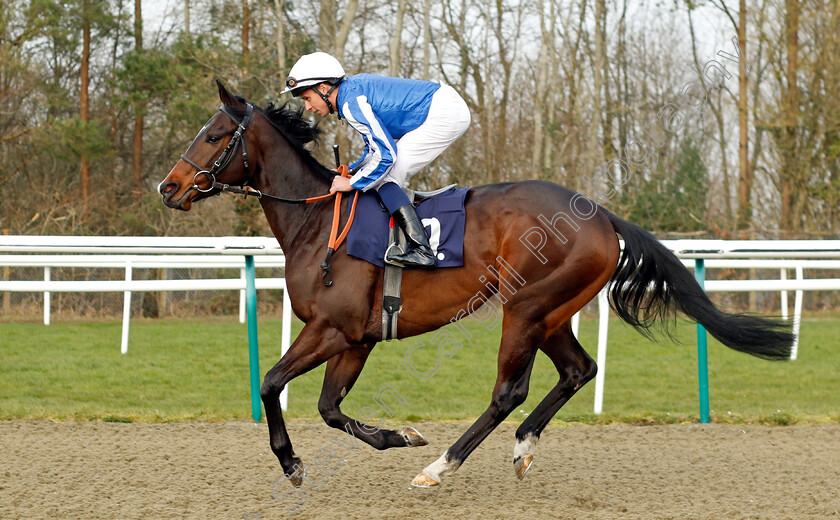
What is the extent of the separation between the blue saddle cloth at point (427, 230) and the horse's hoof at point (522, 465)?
939 millimetres

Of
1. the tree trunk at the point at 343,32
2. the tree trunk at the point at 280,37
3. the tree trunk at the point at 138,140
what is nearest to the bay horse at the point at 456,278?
the tree trunk at the point at 280,37

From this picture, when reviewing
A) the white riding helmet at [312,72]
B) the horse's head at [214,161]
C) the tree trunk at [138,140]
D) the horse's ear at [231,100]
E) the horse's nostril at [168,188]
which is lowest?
the horse's nostril at [168,188]

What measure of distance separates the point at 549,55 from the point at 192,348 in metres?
13.3

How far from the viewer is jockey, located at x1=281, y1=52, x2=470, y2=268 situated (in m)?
3.84

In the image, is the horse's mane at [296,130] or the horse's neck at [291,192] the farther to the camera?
the horse's mane at [296,130]

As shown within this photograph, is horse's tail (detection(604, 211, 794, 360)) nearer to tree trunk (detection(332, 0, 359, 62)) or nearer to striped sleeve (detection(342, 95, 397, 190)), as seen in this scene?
striped sleeve (detection(342, 95, 397, 190))

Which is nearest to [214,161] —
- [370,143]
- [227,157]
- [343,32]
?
[227,157]

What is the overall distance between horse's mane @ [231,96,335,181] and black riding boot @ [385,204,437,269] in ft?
1.88

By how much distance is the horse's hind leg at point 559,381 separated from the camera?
401cm

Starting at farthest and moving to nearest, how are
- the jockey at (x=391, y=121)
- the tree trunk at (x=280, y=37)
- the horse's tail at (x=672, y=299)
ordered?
the tree trunk at (x=280, y=37), the horse's tail at (x=672, y=299), the jockey at (x=391, y=121)

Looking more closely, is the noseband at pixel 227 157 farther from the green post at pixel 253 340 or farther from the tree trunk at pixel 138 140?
the tree trunk at pixel 138 140

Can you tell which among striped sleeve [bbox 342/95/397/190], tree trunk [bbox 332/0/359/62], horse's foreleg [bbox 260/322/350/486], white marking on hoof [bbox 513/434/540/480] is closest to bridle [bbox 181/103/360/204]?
striped sleeve [bbox 342/95/397/190]

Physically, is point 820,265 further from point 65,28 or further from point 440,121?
point 65,28

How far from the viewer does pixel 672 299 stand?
4.19 metres
